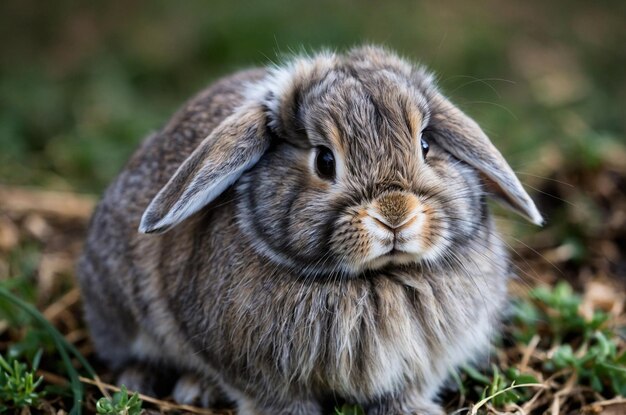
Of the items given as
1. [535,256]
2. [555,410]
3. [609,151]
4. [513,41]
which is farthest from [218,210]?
[513,41]

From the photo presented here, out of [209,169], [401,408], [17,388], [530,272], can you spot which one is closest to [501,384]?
[401,408]

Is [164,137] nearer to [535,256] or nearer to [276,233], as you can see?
[276,233]

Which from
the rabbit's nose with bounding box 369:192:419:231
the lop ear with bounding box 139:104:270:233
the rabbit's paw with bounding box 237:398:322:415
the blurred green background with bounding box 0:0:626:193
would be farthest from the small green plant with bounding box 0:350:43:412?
the blurred green background with bounding box 0:0:626:193

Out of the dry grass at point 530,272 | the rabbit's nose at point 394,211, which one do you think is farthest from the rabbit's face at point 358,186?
the dry grass at point 530,272

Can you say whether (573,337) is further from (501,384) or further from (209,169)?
(209,169)

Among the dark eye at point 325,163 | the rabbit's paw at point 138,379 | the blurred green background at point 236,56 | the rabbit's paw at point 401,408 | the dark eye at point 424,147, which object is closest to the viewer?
the dark eye at point 325,163

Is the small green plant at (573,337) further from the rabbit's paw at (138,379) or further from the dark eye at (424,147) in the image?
the rabbit's paw at (138,379)

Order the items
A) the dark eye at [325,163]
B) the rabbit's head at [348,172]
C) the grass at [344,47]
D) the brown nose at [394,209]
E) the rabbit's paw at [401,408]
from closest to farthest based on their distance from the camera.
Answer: the brown nose at [394,209]
the rabbit's head at [348,172]
the dark eye at [325,163]
the rabbit's paw at [401,408]
the grass at [344,47]

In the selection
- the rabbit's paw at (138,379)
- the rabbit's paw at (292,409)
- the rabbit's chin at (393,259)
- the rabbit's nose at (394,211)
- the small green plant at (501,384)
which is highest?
Answer: the rabbit's nose at (394,211)
